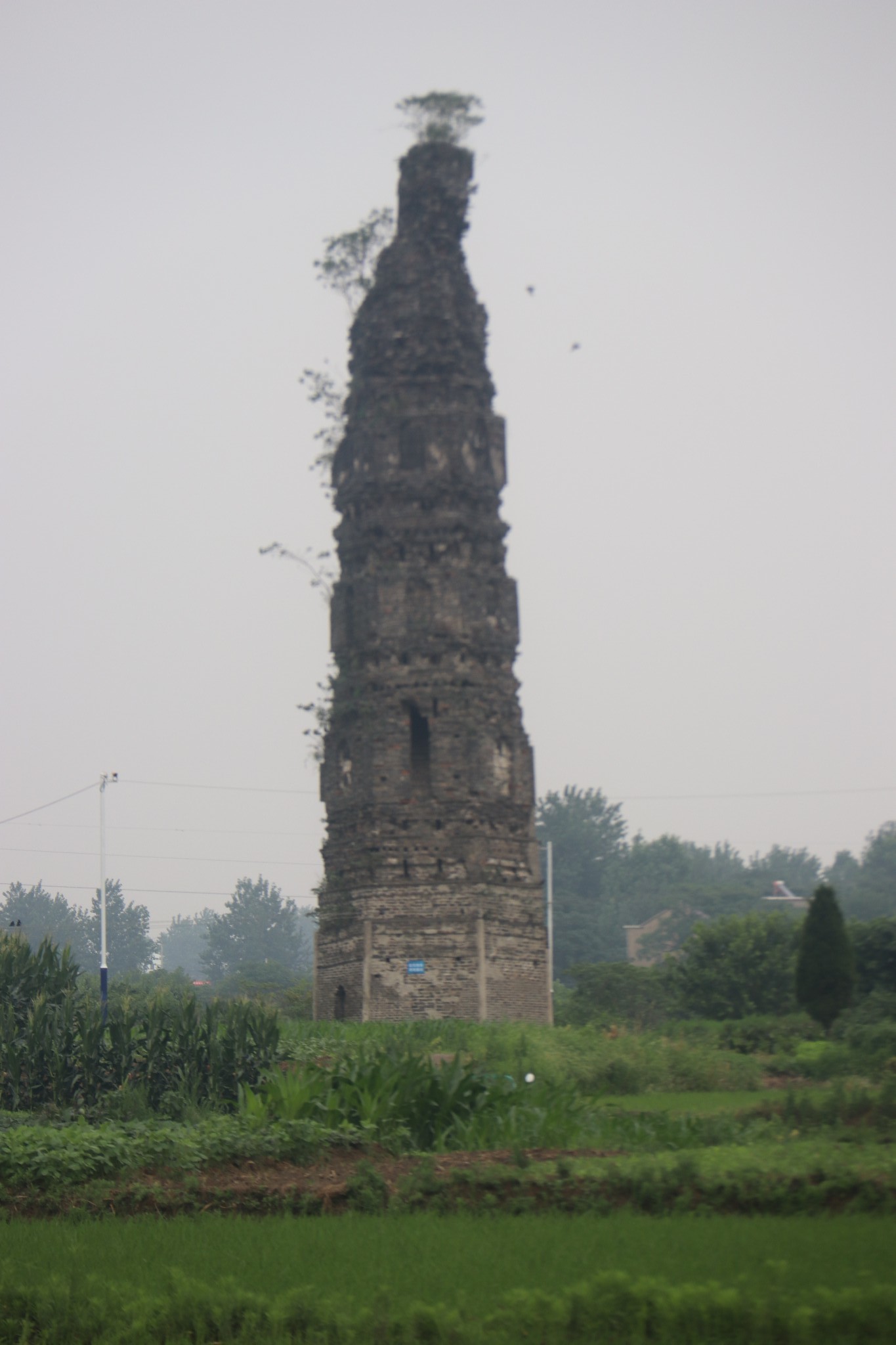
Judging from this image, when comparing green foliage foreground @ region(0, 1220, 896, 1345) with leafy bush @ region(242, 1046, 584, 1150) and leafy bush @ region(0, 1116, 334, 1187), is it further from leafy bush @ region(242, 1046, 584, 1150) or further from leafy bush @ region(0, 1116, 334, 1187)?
leafy bush @ region(242, 1046, 584, 1150)

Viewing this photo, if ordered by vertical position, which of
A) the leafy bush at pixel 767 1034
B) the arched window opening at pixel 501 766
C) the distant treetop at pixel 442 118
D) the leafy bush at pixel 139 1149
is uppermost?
the distant treetop at pixel 442 118

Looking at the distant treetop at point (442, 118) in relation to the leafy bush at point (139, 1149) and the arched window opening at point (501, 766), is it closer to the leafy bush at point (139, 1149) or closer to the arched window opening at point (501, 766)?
the arched window opening at point (501, 766)

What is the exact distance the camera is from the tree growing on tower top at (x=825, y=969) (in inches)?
1182

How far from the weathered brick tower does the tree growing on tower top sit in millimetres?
7471

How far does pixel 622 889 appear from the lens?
323 ft

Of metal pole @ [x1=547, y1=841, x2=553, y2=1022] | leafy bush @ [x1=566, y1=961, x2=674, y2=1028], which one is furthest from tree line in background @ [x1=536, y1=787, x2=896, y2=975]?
leafy bush @ [x1=566, y1=961, x2=674, y2=1028]

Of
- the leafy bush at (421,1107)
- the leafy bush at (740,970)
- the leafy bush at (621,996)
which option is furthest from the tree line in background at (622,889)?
the leafy bush at (421,1107)

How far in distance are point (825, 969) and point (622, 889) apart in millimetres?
68945

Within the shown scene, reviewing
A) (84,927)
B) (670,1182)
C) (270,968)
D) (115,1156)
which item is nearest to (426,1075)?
(115,1156)

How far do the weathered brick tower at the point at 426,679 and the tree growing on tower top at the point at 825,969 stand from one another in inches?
294

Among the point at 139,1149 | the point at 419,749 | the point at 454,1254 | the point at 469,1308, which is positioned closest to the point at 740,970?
the point at 419,749

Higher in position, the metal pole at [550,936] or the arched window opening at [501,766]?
the arched window opening at [501,766]

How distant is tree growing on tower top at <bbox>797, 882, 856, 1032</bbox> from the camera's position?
Answer: 30.0 metres

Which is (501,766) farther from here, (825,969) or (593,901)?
(593,901)
